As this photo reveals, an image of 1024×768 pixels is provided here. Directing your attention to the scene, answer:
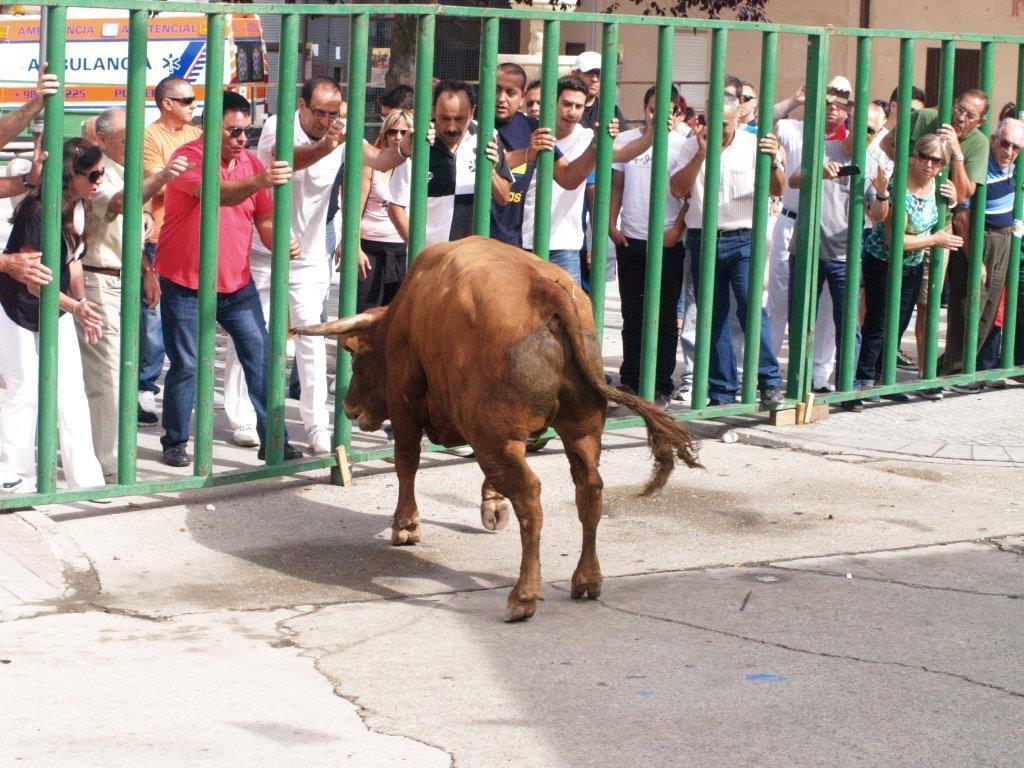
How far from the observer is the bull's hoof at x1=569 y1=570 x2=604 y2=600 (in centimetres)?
597

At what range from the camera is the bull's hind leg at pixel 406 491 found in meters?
6.71

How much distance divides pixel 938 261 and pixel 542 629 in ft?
16.9

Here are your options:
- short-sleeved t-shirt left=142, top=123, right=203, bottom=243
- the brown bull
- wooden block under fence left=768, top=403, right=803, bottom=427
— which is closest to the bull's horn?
the brown bull

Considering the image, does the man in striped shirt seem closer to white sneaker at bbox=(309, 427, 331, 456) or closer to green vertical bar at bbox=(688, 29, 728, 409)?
green vertical bar at bbox=(688, 29, 728, 409)

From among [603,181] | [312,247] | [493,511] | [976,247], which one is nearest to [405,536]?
[493,511]

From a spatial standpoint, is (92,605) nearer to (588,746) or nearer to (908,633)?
(588,746)

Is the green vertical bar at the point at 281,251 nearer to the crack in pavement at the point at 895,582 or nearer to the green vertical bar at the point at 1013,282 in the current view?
the crack in pavement at the point at 895,582

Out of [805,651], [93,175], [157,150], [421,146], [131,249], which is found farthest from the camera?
[157,150]

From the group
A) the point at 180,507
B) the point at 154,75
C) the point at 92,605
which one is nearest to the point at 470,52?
the point at 154,75

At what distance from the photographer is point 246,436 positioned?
858 centimetres

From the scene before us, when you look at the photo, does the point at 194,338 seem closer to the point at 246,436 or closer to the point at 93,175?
the point at 246,436

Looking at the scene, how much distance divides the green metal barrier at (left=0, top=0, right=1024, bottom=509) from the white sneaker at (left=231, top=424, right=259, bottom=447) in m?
0.90

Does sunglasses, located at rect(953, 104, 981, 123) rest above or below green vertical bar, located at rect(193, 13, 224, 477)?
above

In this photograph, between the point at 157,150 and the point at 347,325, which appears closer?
the point at 347,325
